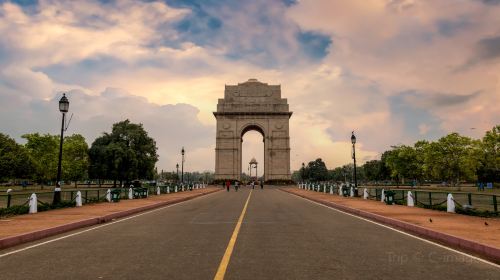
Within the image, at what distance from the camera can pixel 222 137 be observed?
87.0m

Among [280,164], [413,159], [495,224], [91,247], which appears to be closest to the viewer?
[91,247]

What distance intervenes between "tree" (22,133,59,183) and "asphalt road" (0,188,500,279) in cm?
6414

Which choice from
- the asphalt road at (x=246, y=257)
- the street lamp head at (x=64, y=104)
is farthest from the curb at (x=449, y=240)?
the street lamp head at (x=64, y=104)

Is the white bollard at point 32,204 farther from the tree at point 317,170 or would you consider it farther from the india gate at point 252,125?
the tree at point 317,170

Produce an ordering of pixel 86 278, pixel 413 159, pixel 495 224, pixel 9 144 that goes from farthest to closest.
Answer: pixel 413 159 → pixel 9 144 → pixel 495 224 → pixel 86 278

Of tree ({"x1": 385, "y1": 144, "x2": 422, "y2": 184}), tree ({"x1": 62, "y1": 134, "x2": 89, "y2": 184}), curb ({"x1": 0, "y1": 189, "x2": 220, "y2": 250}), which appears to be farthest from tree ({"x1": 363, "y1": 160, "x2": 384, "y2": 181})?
curb ({"x1": 0, "y1": 189, "x2": 220, "y2": 250})

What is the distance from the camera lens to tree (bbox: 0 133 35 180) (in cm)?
5690

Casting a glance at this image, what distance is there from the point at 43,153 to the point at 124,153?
21.9 m

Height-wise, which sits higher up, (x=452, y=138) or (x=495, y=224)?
(x=452, y=138)

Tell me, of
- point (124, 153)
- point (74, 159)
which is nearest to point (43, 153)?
point (74, 159)

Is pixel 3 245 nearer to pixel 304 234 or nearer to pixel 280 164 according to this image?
pixel 304 234

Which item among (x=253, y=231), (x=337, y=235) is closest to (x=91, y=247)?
(x=253, y=231)

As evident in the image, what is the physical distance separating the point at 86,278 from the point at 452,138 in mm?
61464

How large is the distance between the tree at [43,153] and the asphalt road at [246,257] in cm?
6414
